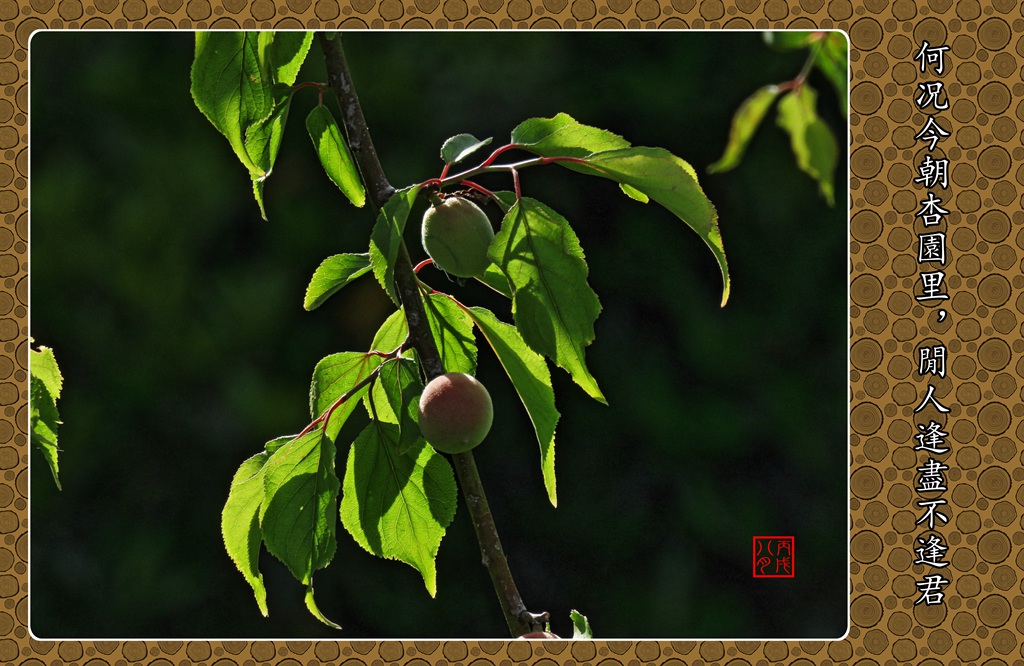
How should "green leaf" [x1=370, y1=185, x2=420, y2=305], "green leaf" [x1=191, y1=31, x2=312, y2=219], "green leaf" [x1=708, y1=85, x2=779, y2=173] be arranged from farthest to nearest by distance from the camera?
1. "green leaf" [x1=191, y1=31, x2=312, y2=219]
2. "green leaf" [x1=370, y1=185, x2=420, y2=305]
3. "green leaf" [x1=708, y1=85, x2=779, y2=173]

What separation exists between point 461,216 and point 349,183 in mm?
100

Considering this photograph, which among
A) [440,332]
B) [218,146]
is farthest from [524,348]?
[218,146]

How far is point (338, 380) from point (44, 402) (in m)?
0.17

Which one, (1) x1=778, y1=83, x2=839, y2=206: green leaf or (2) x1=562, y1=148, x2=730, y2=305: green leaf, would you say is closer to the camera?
(1) x1=778, y1=83, x2=839, y2=206: green leaf

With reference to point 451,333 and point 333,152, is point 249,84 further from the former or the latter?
point 451,333

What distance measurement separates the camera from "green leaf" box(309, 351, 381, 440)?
613 millimetres

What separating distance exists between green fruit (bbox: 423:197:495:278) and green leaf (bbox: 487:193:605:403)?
3 cm

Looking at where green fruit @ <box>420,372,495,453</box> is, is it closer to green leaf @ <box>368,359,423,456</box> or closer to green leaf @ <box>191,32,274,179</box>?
green leaf @ <box>368,359,423,456</box>

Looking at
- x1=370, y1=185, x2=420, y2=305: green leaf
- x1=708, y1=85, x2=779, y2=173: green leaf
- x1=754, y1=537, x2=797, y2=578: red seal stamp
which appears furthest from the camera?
x1=754, y1=537, x2=797, y2=578: red seal stamp

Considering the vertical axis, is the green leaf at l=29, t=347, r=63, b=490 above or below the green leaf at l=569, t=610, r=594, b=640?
above

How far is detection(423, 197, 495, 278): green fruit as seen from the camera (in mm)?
562

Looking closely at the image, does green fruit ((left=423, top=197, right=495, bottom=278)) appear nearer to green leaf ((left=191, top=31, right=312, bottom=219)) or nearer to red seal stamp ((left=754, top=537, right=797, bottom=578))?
green leaf ((left=191, top=31, right=312, bottom=219))

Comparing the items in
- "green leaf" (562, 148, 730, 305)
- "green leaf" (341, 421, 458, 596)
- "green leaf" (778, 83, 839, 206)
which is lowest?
"green leaf" (341, 421, 458, 596)

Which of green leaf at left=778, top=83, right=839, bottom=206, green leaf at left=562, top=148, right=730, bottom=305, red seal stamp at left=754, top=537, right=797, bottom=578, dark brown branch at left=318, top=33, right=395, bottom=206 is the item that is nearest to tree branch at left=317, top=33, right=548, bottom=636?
dark brown branch at left=318, top=33, right=395, bottom=206
